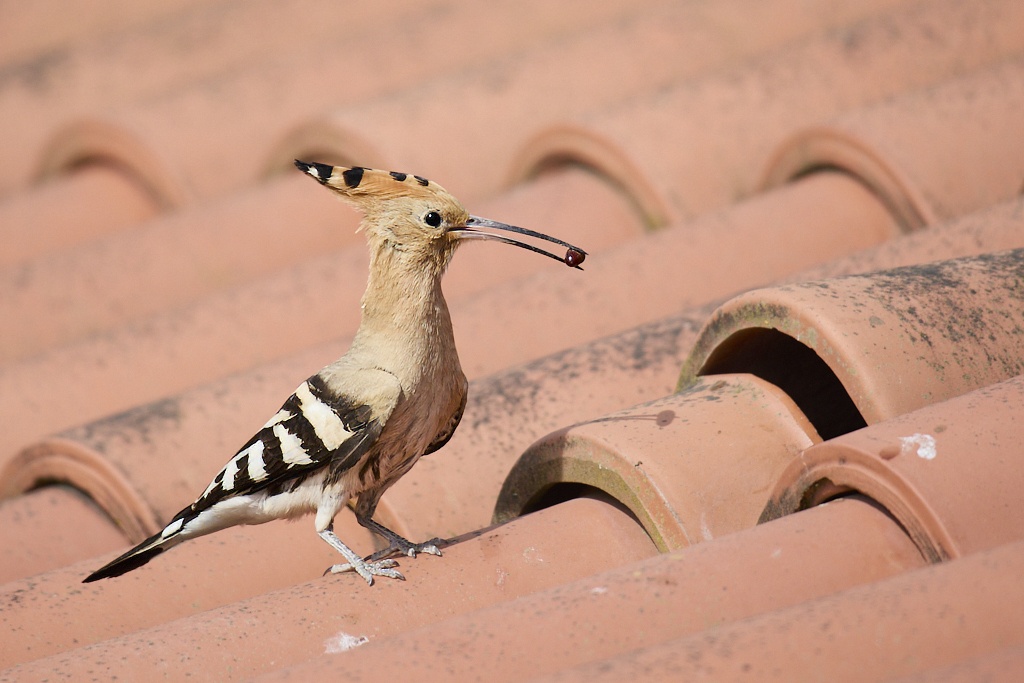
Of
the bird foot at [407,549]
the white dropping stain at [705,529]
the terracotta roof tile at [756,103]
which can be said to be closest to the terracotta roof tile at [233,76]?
the terracotta roof tile at [756,103]

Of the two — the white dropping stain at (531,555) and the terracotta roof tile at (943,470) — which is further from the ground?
the terracotta roof tile at (943,470)

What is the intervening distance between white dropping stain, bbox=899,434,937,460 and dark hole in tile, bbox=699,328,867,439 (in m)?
0.66

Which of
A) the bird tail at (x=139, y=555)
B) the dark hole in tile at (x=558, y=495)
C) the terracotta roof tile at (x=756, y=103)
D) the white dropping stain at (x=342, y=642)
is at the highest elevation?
the terracotta roof tile at (x=756, y=103)

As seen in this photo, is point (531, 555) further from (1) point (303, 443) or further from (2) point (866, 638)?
(2) point (866, 638)

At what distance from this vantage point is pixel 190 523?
277 centimetres

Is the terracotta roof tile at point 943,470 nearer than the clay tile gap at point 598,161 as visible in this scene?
Yes

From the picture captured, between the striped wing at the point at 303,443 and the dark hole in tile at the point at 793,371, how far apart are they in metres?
0.80

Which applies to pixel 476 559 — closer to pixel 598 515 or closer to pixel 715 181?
pixel 598 515

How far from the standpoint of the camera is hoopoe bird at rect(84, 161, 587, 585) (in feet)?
9.06

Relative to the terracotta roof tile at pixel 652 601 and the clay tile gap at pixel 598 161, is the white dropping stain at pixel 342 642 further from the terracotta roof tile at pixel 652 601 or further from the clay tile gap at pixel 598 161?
the clay tile gap at pixel 598 161

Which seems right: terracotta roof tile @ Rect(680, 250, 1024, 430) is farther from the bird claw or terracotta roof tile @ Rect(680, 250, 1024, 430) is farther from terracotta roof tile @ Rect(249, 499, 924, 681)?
the bird claw

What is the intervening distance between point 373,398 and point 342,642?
0.55 m

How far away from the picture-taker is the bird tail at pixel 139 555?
107 inches

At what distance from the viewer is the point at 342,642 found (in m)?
2.43
